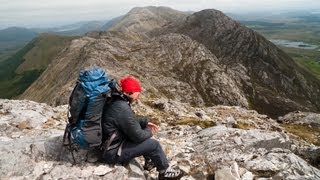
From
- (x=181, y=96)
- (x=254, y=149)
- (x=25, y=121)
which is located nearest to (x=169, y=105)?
(x=25, y=121)

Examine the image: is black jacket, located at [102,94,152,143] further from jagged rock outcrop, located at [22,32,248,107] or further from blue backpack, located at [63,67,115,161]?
jagged rock outcrop, located at [22,32,248,107]

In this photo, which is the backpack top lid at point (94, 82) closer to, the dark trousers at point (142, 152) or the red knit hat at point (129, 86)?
the red knit hat at point (129, 86)

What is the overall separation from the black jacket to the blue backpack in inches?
8.7

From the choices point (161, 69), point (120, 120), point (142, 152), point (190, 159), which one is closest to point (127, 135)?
point (120, 120)

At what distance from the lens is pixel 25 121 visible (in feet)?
76.3

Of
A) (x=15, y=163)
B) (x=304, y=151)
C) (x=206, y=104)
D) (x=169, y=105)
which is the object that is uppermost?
(x=15, y=163)

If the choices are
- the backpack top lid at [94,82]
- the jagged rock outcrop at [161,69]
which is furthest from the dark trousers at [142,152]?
the jagged rock outcrop at [161,69]

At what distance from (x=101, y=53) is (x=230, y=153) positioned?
11021cm

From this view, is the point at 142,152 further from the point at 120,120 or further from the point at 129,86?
the point at 129,86

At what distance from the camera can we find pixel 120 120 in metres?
13.3

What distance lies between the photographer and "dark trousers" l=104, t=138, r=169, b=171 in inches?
551

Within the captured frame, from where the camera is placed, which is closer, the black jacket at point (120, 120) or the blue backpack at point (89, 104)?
the blue backpack at point (89, 104)

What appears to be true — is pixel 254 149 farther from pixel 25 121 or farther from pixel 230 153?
pixel 25 121

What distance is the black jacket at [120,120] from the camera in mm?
13266
